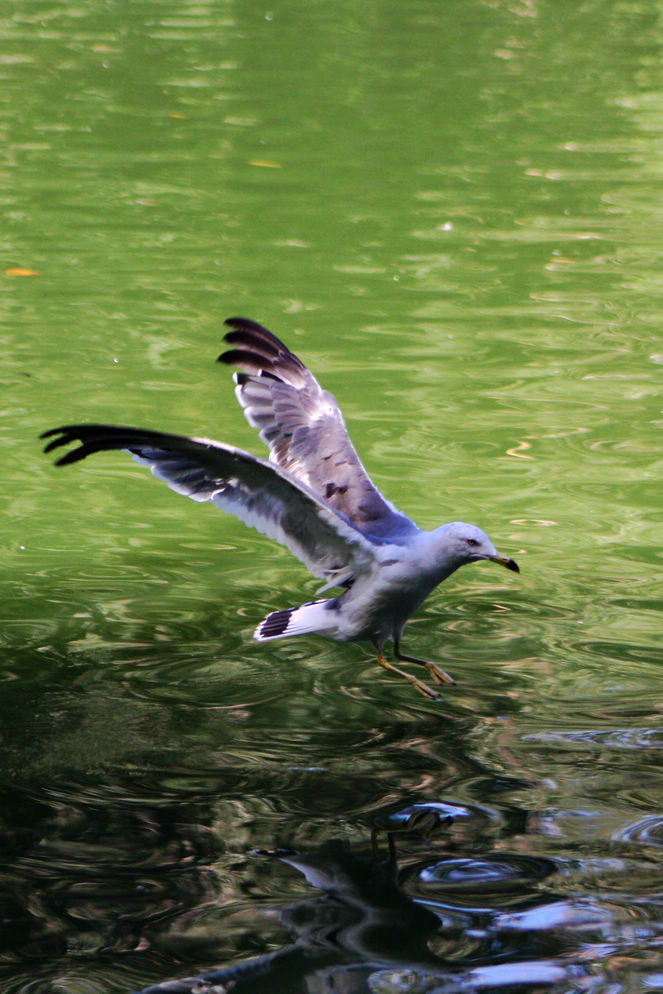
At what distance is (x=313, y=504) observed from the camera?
4.59 m

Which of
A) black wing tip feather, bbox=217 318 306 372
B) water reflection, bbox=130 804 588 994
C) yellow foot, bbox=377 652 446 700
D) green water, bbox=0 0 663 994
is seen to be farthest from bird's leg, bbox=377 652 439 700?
black wing tip feather, bbox=217 318 306 372

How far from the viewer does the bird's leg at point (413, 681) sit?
5105 mm

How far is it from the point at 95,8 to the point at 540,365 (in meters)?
12.4

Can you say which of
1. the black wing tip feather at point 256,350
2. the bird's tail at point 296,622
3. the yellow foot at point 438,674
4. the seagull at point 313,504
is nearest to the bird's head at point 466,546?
the seagull at point 313,504

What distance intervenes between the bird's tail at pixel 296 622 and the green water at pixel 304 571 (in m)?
0.33

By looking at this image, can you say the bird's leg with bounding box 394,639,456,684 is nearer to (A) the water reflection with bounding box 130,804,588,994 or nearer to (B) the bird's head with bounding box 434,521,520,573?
(B) the bird's head with bounding box 434,521,520,573

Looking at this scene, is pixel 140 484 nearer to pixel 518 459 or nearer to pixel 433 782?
pixel 518 459

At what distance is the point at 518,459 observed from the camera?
743 cm

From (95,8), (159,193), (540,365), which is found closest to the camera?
(540,365)

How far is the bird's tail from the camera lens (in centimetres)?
488

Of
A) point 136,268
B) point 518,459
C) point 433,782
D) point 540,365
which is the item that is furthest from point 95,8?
point 433,782

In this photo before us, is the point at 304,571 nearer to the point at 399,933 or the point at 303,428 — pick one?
the point at 303,428

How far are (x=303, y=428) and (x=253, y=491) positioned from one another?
871mm

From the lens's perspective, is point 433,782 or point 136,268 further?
point 136,268
